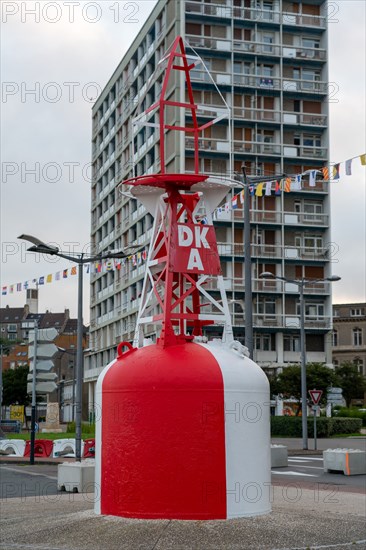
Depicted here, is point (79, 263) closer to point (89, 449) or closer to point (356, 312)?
point (89, 449)

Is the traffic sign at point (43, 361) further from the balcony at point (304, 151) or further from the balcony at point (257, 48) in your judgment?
the balcony at point (257, 48)

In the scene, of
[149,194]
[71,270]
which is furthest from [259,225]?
[149,194]

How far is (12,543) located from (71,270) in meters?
27.5

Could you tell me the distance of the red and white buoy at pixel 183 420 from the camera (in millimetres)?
12078

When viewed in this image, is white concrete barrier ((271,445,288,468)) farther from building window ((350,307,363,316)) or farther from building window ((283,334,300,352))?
building window ((350,307,363,316))

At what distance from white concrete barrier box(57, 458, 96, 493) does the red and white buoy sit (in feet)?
25.2

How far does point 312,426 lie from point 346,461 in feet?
75.6

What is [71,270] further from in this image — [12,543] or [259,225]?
[259,225]

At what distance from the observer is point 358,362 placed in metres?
110

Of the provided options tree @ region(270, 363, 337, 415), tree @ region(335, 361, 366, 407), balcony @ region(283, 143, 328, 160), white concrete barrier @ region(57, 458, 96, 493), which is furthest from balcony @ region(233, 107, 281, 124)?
white concrete barrier @ region(57, 458, 96, 493)

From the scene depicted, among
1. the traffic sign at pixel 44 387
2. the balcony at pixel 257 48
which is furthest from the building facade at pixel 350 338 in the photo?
the traffic sign at pixel 44 387

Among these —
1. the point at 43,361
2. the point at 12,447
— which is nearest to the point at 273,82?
the point at 12,447

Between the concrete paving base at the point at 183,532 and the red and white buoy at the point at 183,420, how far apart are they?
34 centimetres

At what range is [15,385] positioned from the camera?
100 m
